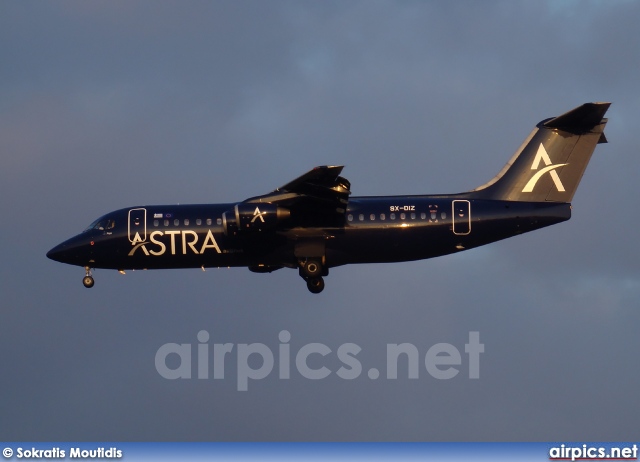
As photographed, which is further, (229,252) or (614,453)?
(229,252)

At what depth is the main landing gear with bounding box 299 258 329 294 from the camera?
140 ft

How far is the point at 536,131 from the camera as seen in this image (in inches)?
1699

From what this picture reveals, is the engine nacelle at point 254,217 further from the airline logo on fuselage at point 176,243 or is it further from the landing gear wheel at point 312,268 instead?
the landing gear wheel at point 312,268

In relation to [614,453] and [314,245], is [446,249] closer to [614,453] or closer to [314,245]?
[314,245]

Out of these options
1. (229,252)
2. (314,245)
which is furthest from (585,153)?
(229,252)

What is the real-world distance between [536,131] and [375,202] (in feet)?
18.3

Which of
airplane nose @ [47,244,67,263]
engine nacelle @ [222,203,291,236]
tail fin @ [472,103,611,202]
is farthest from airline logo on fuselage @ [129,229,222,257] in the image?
tail fin @ [472,103,611,202]

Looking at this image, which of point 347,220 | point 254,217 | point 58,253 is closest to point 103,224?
point 58,253

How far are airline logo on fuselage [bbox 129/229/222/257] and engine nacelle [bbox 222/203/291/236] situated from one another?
4.18ft

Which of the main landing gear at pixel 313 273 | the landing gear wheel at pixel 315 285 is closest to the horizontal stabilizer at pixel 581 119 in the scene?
the main landing gear at pixel 313 273

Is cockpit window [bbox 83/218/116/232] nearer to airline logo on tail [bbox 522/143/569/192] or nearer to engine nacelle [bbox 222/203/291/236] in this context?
engine nacelle [bbox 222/203/291/236]

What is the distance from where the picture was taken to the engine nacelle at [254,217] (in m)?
41.5

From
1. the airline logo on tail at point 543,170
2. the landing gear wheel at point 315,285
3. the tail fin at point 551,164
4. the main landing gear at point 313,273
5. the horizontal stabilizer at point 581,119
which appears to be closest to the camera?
the horizontal stabilizer at point 581,119

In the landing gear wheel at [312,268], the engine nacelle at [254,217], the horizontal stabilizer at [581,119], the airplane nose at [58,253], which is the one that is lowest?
the landing gear wheel at [312,268]
